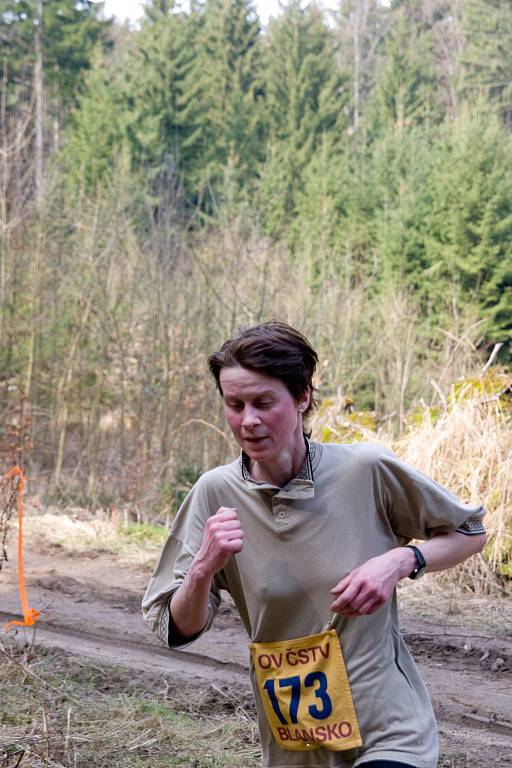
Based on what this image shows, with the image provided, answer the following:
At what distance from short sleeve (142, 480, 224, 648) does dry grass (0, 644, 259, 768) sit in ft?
4.62

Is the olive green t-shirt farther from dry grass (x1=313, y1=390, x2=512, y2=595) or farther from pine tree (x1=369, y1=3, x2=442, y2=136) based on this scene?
pine tree (x1=369, y1=3, x2=442, y2=136)

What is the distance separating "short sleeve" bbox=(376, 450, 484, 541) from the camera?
2670mm

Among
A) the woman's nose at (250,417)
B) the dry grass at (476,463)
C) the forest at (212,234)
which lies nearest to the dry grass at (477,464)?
the dry grass at (476,463)

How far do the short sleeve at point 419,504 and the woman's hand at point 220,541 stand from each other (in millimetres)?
460

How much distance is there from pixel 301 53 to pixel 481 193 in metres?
19.1

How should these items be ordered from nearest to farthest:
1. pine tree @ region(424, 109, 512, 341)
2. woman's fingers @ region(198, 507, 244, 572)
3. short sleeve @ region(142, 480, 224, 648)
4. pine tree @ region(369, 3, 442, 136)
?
1. woman's fingers @ region(198, 507, 244, 572)
2. short sleeve @ region(142, 480, 224, 648)
3. pine tree @ region(424, 109, 512, 341)
4. pine tree @ region(369, 3, 442, 136)

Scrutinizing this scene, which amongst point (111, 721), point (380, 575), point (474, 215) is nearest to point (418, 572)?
point (380, 575)

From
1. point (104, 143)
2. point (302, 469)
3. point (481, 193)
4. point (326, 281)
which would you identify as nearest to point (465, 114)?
point (481, 193)

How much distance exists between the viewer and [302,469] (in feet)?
8.93

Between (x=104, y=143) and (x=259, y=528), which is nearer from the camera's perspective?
(x=259, y=528)

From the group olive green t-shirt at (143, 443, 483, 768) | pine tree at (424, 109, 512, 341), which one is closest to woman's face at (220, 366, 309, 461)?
olive green t-shirt at (143, 443, 483, 768)

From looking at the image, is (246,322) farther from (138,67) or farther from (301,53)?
(301,53)

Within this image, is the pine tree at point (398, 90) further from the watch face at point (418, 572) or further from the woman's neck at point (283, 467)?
the watch face at point (418, 572)

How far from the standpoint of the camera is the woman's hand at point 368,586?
96.4 inches
